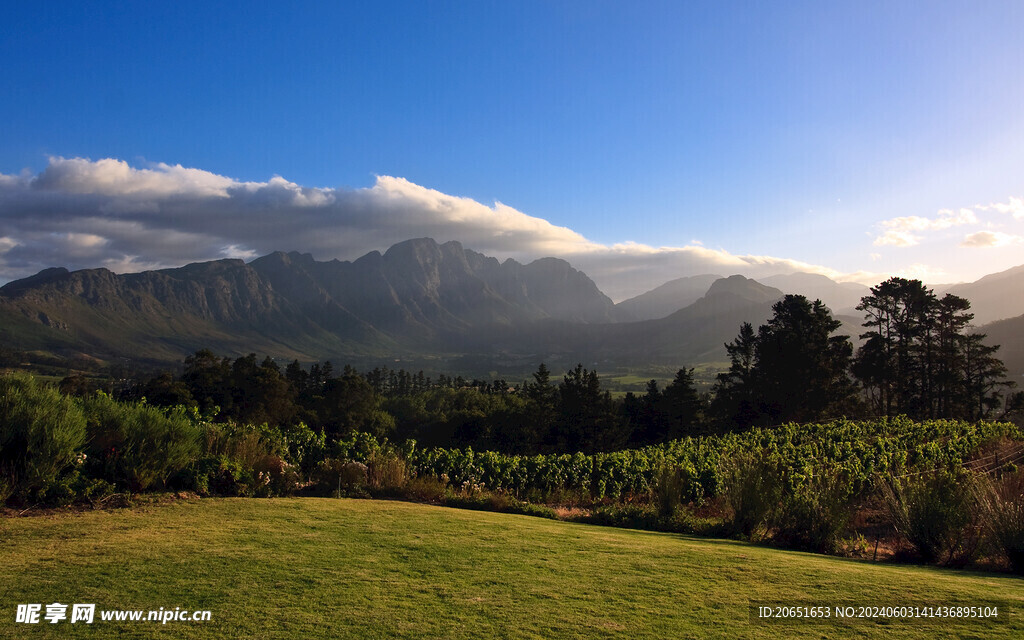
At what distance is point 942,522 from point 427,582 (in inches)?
249

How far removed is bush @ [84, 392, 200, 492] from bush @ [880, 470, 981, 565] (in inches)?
383

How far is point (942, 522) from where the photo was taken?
7195 mm

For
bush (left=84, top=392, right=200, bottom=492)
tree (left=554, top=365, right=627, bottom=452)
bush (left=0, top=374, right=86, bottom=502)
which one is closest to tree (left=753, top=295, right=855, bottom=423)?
tree (left=554, top=365, right=627, bottom=452)

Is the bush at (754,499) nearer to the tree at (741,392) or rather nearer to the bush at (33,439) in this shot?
the bush at (33,439)

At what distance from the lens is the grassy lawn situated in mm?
4012

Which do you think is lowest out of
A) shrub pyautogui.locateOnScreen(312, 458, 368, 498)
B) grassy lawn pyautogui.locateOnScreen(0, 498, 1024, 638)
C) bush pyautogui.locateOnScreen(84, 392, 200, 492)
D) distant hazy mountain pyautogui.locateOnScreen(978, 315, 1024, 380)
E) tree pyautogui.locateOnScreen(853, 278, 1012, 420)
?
shrub pyautogui.locateOnScreen(312, 458, 368, 498)

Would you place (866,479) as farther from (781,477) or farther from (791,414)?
(791,414)

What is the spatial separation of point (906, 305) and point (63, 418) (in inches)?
1842

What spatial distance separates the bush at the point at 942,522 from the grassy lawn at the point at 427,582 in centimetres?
94

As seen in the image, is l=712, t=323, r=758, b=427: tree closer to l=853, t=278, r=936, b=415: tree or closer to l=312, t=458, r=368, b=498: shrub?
l=853, t=278, r=936, b=415: tree

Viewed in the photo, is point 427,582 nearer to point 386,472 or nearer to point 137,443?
point 137,443

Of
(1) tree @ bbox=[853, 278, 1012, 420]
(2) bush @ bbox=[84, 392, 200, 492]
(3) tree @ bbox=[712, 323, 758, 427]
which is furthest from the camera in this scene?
A: (3) tree @ bbox=[712, 323, 758, 427]

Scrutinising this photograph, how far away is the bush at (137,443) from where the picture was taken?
7.98 metres

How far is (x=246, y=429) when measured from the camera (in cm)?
1160
